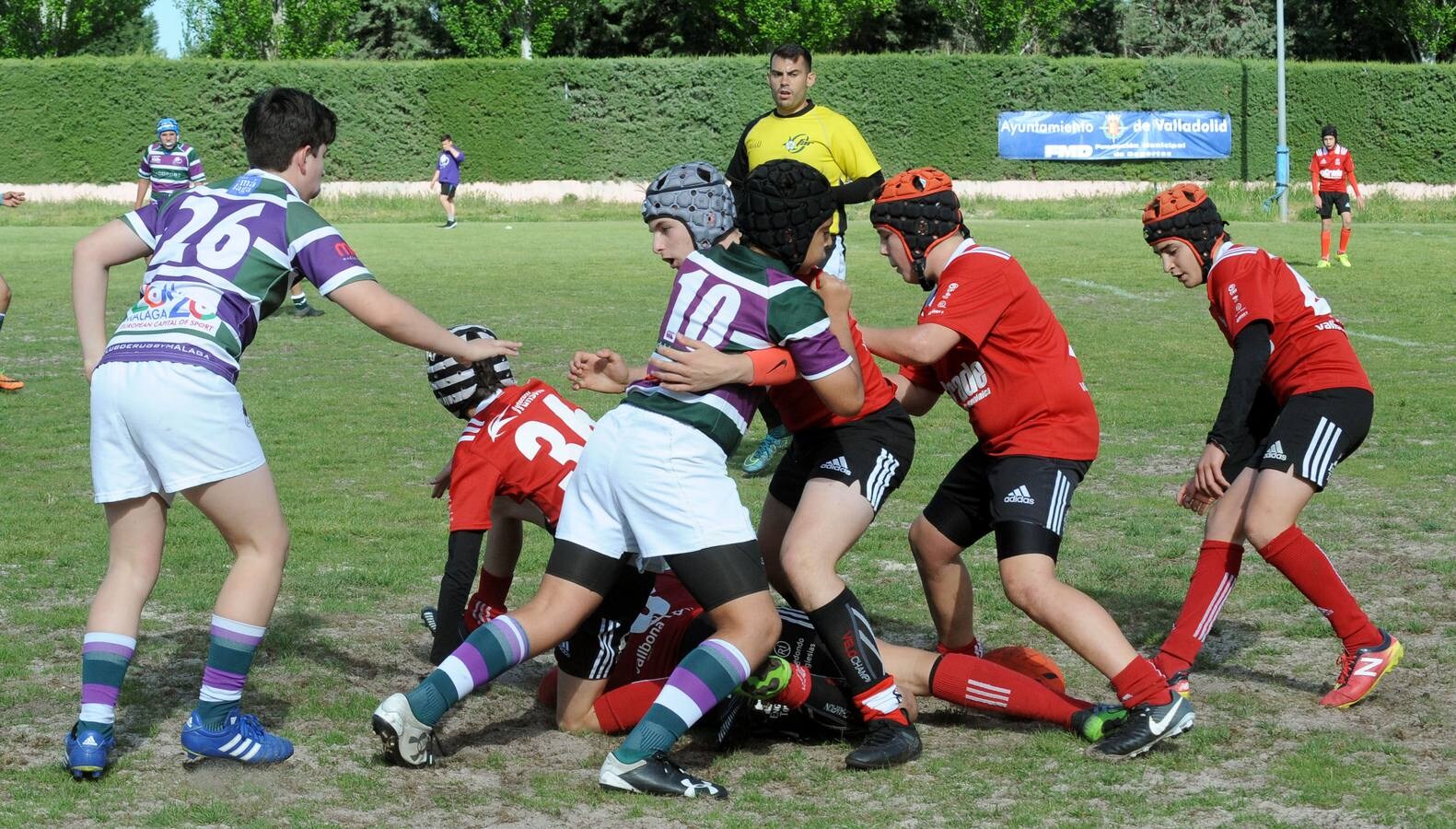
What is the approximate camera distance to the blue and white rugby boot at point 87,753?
4.40 meters

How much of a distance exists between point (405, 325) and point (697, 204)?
1.00 metres

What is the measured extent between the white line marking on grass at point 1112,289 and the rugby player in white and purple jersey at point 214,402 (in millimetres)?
15088

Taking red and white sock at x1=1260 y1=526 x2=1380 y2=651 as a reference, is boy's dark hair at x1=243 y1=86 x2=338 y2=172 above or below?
above

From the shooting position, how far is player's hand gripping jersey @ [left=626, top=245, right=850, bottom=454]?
4.40 metres

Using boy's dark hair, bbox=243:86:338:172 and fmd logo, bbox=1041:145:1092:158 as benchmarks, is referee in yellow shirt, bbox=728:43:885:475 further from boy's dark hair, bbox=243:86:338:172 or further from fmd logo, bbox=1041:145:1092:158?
fmd logo, bbox=1041:145:1092:158

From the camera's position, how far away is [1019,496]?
4957mm

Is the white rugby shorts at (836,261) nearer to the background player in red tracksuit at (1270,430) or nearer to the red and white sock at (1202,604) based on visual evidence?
the background player in red tracksuit at (1270,430)

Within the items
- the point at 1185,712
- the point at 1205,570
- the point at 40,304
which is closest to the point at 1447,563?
the point at 1205,570

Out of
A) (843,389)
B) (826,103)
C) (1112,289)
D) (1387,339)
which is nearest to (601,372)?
(843,389)

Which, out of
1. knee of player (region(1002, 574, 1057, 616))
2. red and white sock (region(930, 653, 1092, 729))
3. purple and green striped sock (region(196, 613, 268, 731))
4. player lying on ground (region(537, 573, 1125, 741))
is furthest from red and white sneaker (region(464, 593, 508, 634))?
knee of player (region(1002, 574, 1057, 616))

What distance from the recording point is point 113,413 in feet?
14.5

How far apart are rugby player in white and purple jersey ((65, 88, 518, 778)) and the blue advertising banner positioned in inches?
1550

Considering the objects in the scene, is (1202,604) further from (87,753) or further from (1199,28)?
(1199,28)

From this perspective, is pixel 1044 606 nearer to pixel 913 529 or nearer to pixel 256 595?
pixel 913 529
